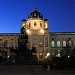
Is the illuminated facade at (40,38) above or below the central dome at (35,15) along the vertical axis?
below

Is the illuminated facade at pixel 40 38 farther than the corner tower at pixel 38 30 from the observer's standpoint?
Yes

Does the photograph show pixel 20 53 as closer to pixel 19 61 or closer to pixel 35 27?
pixel 19 61

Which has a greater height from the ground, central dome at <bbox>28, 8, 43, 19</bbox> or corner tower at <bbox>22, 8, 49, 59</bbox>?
central dome at <bbox>28, 8, 43, 19</bbox>

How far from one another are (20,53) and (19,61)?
2006 mm

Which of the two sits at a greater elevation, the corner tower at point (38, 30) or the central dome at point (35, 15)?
the central dome at point (35, 15)

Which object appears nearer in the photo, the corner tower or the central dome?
the corner tower

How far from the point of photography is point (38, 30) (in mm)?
134875

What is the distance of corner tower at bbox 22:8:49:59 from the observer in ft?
440

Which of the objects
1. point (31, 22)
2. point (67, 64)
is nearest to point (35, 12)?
point (31, 22)

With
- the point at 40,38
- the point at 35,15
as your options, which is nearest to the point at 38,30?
the point at 40,38

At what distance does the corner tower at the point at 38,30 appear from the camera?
13400cm

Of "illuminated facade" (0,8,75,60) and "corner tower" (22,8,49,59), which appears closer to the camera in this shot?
"corner tower" (22,8,49,59)

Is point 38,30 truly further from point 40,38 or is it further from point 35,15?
point 35,15

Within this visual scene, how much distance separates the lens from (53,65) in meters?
41.8
